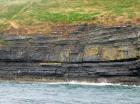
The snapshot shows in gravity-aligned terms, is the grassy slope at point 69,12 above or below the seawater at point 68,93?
above

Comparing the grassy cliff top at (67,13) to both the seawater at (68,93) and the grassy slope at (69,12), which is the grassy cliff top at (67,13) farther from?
the seawater at (68,93)

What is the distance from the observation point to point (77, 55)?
66.6 m

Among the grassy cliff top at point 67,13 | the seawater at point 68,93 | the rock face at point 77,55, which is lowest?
the seawater at point 68,93

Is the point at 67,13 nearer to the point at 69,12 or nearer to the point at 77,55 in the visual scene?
the point at 69,12

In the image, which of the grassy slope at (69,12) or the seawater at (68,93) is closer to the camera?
the seawater at (68,93)

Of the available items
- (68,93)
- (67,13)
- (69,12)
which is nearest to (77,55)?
(68,93)

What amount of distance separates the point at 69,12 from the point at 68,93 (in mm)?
24891

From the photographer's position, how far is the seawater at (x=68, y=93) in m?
49.3

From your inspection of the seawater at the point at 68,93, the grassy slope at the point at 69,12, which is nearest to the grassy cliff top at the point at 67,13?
the grassy slope at the point at 69,12

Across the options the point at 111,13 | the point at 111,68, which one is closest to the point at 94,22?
the point at 111,13

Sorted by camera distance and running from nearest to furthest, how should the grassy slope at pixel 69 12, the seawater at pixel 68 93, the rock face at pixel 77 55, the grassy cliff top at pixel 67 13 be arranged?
1. the seawater at pixel 68 93
2. the rock face at pixel 77 55
3. the grassy cliff top at pixel 67 13
4. the grassy slope at pixel 69 12

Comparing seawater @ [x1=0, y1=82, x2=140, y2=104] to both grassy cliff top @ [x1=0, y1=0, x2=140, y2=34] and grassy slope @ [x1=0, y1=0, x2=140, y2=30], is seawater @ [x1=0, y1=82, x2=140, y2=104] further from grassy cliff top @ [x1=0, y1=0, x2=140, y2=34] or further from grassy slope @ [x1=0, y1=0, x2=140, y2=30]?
grassy slope @ [x1=0, y1=0, x2=140, y2=30]

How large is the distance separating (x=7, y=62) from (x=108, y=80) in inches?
527

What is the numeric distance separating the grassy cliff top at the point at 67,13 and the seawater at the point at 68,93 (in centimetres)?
1026
